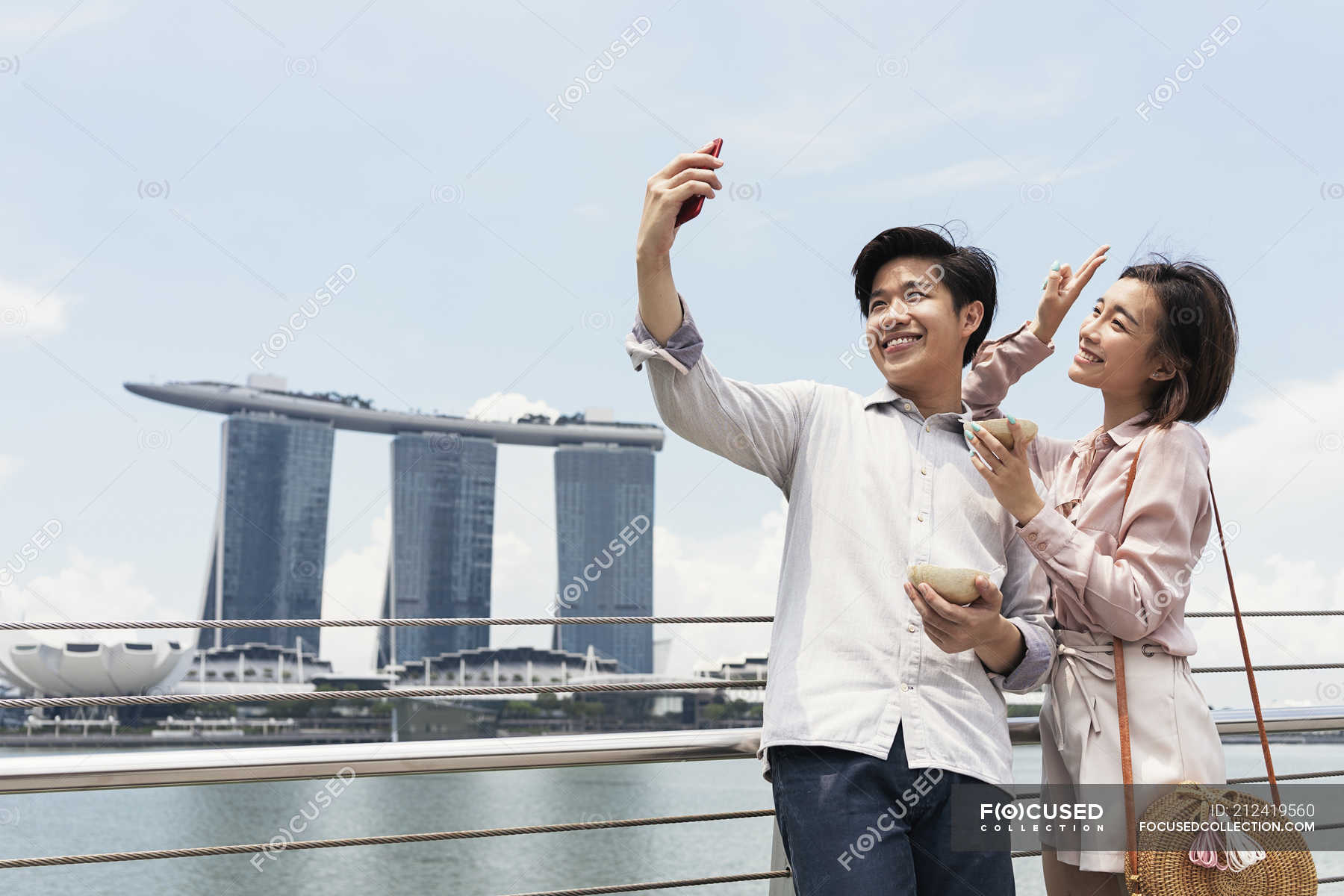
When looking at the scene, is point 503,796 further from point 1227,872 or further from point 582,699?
point 1227,872

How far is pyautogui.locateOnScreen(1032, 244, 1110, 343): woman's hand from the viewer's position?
5.15 feet

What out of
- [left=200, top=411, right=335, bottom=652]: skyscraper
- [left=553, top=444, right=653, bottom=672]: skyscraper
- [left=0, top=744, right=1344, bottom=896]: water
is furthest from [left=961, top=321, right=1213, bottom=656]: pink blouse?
[left=200, top=411, right=335, bottom=652]: skyscraper

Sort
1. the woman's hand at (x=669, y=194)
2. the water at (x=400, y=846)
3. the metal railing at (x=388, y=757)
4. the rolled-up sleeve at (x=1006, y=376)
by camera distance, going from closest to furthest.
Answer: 1. the woman's hand at (x=669, y=194)
2. the metal railing at (x=388, y=757)
3. the rolled-up sleeve at (x=1006, y=376)
4. the water at (x=400, y=846)

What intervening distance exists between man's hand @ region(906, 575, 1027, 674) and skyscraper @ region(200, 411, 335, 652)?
5419 cm

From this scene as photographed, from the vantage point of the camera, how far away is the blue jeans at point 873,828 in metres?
1.16

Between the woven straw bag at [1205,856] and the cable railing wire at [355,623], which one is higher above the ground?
the cable railing wire at [355,623]

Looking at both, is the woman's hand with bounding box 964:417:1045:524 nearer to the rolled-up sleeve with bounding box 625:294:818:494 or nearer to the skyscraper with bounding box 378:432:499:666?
the rolled-up sleeve with bounding box 625:294:818:494

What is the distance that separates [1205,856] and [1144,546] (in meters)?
0.36

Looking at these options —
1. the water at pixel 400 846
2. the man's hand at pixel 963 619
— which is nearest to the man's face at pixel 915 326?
the man's hand at pixel 963 619

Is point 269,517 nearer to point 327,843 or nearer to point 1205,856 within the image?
point 327,843

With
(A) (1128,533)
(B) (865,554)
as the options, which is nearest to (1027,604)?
(A) (1128,533)

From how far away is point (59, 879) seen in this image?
15711 mm

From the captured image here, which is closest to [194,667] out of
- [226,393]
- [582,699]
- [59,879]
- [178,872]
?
[226,393]

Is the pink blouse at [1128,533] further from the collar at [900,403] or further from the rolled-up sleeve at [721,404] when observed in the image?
the rolled-up sleeve at [721,404]
